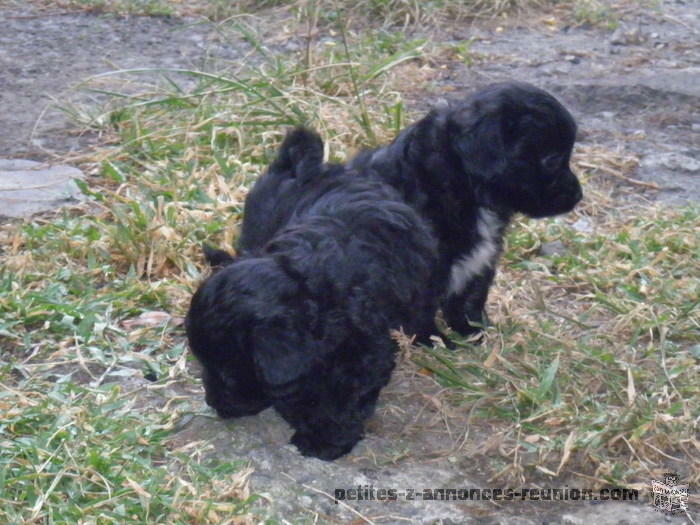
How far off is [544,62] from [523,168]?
3.73 meters

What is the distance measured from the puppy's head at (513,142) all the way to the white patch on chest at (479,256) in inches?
3.0

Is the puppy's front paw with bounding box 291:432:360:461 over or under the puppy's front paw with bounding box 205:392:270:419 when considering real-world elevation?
under

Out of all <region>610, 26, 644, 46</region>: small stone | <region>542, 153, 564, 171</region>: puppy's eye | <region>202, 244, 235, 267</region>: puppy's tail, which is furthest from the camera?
<region>610, 26, 644, 46</region>: small stone

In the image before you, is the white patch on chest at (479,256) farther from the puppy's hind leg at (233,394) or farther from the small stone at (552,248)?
the small stone at (552,248)

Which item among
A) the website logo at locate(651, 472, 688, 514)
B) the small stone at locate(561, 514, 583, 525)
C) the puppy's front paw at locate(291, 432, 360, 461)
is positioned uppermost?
the website logo at locate(651, 472, 688, 514)

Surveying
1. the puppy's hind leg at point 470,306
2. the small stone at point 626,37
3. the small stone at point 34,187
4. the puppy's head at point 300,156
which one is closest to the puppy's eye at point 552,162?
the puppy's hind leg at point 470,306

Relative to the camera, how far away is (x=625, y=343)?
4305mm

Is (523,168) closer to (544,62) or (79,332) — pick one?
(79,332)

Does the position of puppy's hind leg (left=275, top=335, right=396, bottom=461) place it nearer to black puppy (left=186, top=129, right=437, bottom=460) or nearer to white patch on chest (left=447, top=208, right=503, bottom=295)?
black puppy (left=186, top=129, right=437, bottom=460)

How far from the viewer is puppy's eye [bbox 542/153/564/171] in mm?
4109

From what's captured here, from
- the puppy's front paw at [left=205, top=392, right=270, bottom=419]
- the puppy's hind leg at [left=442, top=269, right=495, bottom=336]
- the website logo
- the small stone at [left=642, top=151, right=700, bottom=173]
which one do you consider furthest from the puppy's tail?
the small stone at [left=642, top=151, right=700, bottom=173]

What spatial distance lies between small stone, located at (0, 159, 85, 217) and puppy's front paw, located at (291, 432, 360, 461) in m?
2.39

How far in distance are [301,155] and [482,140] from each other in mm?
730

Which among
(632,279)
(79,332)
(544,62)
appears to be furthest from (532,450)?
(544,62)
